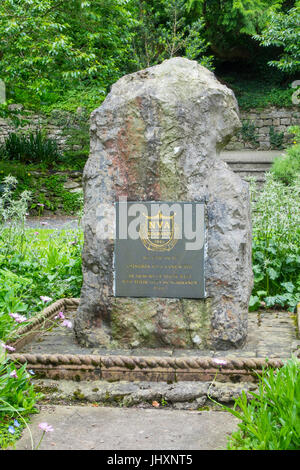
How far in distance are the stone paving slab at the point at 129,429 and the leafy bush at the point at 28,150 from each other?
36.5 feet

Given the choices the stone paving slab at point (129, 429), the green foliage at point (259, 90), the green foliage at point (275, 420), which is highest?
the green foliage at point (259, 90)

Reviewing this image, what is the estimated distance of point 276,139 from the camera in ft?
61.3

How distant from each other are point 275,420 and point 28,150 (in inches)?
473

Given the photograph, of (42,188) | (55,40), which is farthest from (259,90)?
(55,40)

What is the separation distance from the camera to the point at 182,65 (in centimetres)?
361

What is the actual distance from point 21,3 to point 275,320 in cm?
759

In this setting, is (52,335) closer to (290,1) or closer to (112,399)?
(112,399)

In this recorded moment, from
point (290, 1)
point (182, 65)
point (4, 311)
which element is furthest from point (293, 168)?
point (290, 1)

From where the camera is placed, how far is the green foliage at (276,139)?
18656mm

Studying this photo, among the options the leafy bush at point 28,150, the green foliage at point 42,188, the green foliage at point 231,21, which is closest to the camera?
the green foliage at point 42,188

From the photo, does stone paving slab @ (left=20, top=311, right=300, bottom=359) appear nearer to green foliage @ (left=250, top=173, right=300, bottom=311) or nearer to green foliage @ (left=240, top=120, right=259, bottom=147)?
green foliage @ (left=250, top=173, right=300, bottom=311)

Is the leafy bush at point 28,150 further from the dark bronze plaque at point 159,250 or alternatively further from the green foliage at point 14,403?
the green foliage at point 14,403

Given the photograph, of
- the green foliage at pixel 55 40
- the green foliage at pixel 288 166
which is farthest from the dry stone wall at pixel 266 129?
the green foliage at pixel 55 40

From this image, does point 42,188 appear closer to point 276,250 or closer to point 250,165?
point 250,165
